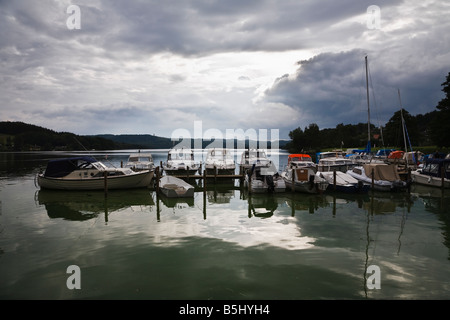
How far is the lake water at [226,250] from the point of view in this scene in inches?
292

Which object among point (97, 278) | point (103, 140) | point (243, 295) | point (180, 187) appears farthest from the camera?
point (103, 140)

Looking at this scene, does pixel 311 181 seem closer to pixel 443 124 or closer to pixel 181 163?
pixel 181 163

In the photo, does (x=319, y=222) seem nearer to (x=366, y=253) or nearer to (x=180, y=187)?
(x=366, y=253)

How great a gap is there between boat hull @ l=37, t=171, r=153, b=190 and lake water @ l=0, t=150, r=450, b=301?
4293mm

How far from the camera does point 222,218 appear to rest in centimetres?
1516

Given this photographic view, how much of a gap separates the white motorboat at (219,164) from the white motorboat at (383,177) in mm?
12494

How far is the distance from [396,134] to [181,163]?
216 ft

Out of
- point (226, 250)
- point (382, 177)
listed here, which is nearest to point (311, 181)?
point (382, 177)

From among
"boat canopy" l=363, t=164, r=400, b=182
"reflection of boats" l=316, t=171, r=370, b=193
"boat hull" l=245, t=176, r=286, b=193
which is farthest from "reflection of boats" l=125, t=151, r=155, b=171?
"boat canopy" l=363, t=164, r=400, b=182

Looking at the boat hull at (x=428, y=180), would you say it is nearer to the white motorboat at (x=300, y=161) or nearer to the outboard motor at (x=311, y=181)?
the white motorboat at (x=300, y=161)

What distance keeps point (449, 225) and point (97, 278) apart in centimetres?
1535

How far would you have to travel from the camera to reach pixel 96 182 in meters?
22.8
